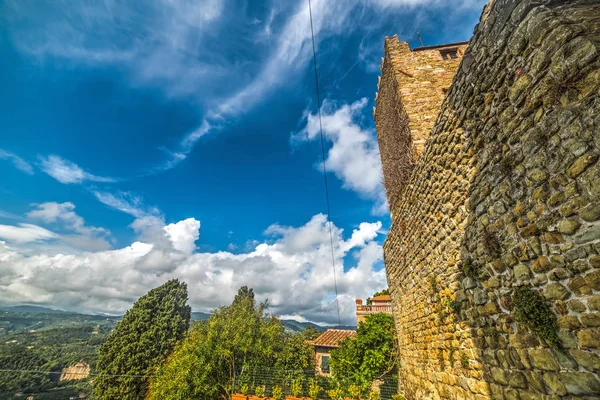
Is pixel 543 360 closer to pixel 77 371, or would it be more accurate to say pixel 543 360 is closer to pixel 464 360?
pixel 464 360

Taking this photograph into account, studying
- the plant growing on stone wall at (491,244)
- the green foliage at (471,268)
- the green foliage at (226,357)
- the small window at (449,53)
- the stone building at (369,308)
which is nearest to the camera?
Result: the plant growing on stone wall at (491,244)

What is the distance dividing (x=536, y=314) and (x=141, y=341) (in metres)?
31.1

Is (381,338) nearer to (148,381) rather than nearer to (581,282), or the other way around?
(581,282)

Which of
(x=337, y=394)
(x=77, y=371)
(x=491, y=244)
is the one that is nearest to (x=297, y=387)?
(x=337, y=394)

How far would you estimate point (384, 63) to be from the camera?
35.0 ft

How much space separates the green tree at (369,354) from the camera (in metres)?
13.8

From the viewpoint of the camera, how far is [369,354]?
46.5 ft

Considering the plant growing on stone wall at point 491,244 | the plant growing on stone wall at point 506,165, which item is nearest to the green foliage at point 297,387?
the plant growing on stone wall at point 491,244

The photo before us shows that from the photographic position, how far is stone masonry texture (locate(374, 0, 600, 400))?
6.98 ft

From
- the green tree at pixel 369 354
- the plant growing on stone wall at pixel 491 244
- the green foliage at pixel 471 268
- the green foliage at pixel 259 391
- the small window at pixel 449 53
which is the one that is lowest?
the green foliage at pixel 259 391

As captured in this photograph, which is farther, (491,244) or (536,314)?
(491,244)

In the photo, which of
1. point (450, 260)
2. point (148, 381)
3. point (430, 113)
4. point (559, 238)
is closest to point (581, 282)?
point (559, 238)

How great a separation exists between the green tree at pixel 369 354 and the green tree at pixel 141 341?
61.0ft

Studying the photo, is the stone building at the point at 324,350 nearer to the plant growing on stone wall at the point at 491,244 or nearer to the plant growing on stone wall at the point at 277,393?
the plant growing on stone wall at the point at 277,393
